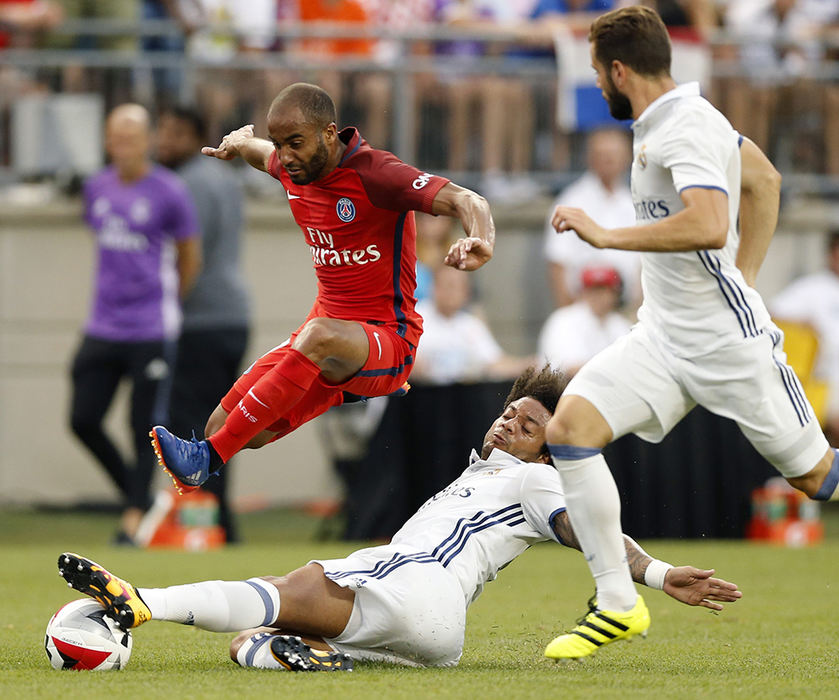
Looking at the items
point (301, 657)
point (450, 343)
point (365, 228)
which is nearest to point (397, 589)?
point (301, 657)

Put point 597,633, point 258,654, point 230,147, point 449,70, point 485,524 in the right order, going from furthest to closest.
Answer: point 449,70 → point 230,147 → point 485,524 → point 258,654 → point 597,633

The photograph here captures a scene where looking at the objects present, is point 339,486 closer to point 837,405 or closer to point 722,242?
point 837,405

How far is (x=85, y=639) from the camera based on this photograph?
5.10 metres

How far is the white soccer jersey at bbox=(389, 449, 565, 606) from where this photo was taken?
17.8ft

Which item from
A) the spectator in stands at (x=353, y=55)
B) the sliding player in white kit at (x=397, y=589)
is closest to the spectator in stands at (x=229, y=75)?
the spectator in stands at (x=353, y=55)

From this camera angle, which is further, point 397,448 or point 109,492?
point 109,492

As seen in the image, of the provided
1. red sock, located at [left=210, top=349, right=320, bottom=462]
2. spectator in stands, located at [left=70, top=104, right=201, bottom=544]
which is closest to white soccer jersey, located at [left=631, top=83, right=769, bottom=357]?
red sock, located at [left=210, top=349, right=320, bottom=462]

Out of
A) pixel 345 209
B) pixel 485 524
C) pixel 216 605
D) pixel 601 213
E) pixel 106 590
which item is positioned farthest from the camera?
pixel 601 213

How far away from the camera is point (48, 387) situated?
42.9 feet

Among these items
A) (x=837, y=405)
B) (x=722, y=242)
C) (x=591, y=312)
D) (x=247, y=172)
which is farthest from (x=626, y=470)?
(x=722, y=242)

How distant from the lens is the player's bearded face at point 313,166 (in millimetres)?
6062

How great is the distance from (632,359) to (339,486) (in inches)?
306

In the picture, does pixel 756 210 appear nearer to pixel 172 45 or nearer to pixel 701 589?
pixel 701 589

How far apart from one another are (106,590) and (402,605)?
3.33 feet
